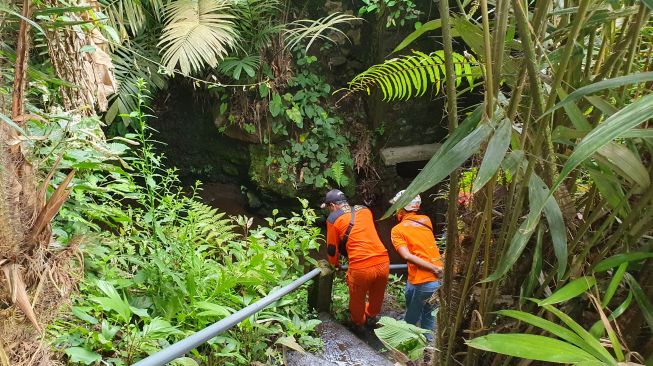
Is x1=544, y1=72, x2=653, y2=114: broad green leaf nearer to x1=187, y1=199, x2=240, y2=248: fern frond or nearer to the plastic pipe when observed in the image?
the plastic pipe

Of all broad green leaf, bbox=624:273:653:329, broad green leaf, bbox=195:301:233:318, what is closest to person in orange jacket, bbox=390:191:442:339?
broad green leaf, bbox=195:301:233:318

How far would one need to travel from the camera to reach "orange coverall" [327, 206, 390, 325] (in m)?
3.80

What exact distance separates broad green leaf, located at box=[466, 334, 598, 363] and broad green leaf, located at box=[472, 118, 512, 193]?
0.66 feet

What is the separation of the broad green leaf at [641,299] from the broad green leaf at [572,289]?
5 cm

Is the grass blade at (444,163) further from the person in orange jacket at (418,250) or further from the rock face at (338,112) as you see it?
the rock face at (338,112)

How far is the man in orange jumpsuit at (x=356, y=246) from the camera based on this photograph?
12.5 feet

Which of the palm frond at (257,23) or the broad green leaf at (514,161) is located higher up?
the palm frond at (257,23)

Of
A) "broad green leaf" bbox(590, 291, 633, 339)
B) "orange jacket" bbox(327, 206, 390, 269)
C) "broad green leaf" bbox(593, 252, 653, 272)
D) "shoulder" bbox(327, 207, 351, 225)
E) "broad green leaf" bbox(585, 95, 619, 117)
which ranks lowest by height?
"orange jacket" bbox(327, 206, 390, 269)

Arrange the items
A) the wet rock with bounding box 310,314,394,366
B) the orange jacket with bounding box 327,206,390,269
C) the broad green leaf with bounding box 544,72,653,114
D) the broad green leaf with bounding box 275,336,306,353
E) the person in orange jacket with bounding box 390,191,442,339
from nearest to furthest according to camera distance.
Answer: the broad green leaf with bounding box 544,72,653,114
the broad green leaf with bounding box 275,336,306,353
the wet rock with bounding box 310,314,394,366
the person in orange jacket with bounding box 390,191,442,339
the orange jacket with bounding box 327,206,390,269

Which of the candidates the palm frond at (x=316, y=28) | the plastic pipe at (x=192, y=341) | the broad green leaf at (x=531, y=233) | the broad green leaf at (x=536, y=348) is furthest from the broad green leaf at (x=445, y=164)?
the palm frond at (x=316, y=28)

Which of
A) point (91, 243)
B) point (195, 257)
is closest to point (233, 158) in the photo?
point (195, 257)

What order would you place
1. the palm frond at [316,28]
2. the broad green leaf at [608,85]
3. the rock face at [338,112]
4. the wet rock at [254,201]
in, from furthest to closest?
the wet rock at [254,201]
the rock face at [338,112]
the palm frond at [316,28]
the broad green leaf at [608,85]

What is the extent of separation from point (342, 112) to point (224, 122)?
1.75m

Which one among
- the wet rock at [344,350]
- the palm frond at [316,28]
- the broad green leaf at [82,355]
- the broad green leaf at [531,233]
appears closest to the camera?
the broad green leaf at [531,233]
